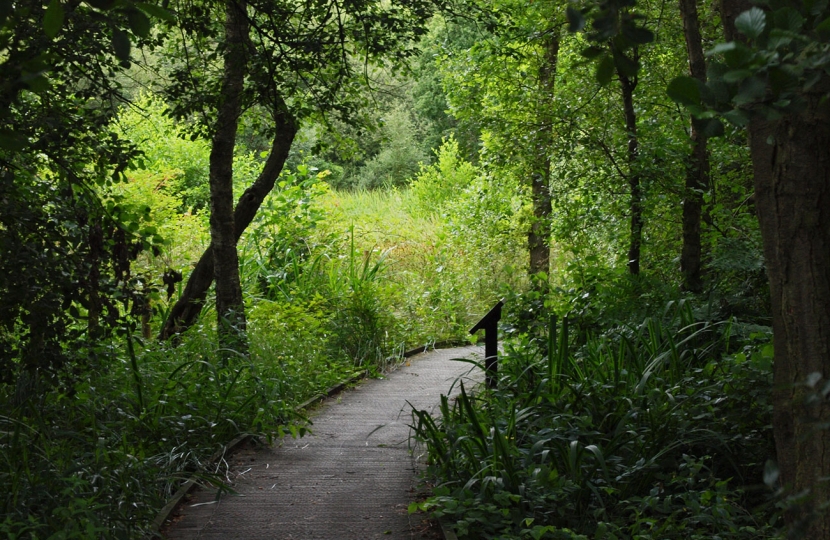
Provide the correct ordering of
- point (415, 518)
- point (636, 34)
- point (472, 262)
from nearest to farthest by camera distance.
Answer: point (636, 34), point (415, 518), point (472, 262)

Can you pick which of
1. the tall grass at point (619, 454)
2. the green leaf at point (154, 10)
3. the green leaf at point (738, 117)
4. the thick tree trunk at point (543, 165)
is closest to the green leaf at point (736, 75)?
the green leaf at point (738, 117)

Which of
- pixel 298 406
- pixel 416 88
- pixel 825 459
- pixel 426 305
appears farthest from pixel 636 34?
pixel 416 88

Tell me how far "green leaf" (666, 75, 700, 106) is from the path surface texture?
3250mm

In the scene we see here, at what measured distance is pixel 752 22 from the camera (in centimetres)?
170

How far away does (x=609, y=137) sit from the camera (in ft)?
30.1

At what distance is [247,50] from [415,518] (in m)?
3.72

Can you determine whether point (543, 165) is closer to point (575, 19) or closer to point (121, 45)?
point (575, 19)

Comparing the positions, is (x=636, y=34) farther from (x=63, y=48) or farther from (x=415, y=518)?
(x=63, y=48)

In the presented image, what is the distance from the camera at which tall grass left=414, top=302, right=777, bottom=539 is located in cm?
426

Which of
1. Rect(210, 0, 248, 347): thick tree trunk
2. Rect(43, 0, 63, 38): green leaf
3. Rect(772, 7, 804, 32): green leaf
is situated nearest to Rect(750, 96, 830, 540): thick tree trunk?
Rect(772, 7, 804, 32): green leaf

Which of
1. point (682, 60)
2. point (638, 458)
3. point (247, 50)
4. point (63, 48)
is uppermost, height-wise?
point (682, 60)

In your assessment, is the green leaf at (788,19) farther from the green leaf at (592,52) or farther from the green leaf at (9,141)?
the green leaf at (9,141)

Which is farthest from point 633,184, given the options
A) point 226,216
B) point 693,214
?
point 226,216

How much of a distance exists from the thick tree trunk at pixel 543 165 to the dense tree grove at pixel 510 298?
108 mm
